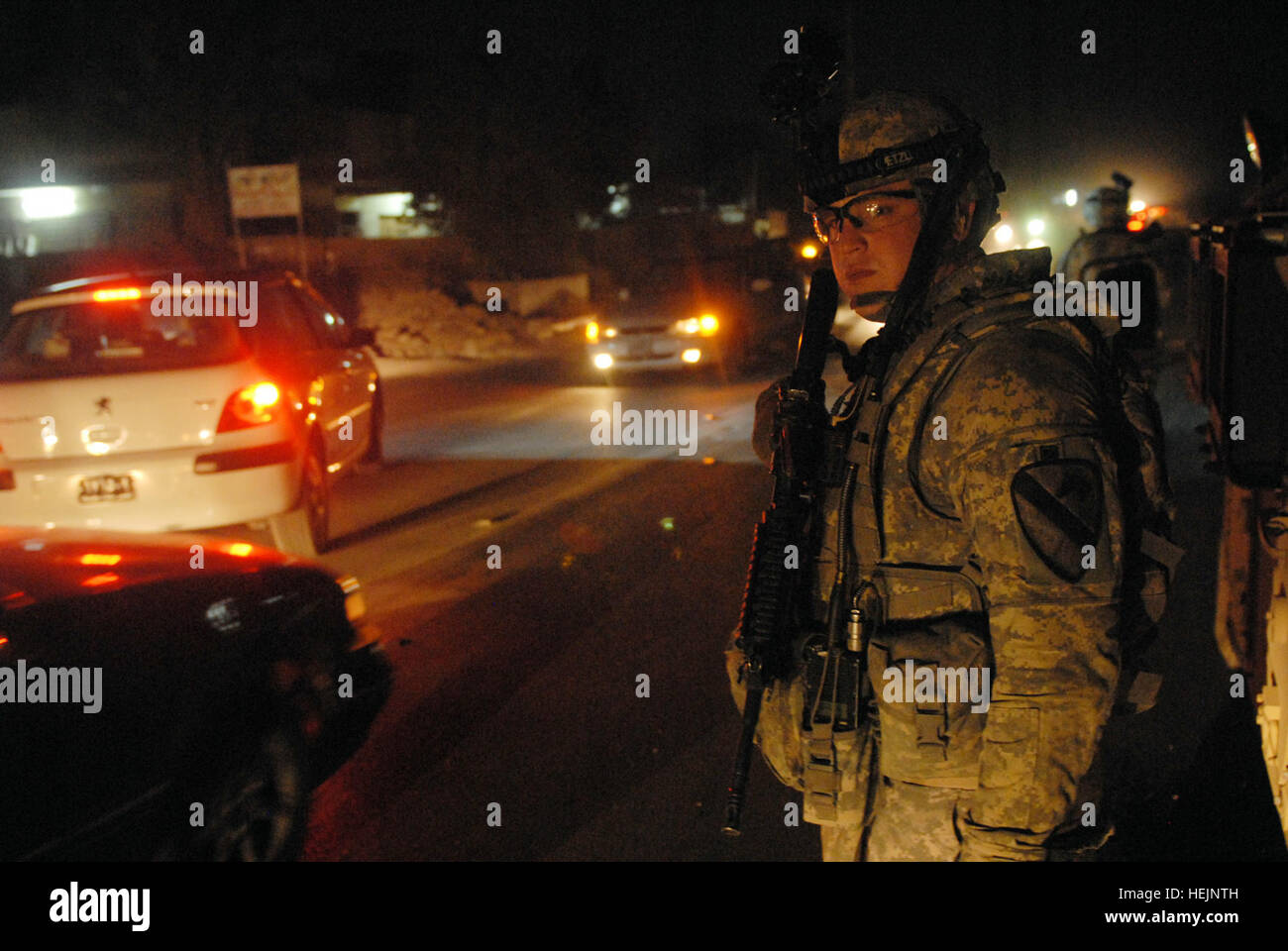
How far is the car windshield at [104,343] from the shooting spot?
6.92 meters

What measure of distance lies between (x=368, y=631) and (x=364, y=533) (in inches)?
163

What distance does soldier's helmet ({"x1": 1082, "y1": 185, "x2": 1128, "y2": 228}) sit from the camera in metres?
8.73

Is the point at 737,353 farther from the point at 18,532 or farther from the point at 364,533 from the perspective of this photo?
the point at 18,532

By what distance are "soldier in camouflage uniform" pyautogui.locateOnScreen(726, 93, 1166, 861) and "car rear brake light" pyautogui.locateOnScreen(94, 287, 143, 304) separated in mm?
5730

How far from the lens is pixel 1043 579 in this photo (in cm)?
185

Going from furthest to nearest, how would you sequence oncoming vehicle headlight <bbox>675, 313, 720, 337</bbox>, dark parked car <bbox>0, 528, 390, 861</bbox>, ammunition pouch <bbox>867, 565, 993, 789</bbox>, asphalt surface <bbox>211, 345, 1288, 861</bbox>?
oncoming vehicle headlight <bbox>675, 313, 720, 337</bbox>, asphalt surface <bbox>211, 345, 1288, 861</bbox>, dark parked car <bbox>0, 528, 390, 861</bbox>, ammunition pouch <bbox>867, 565, 993, 789</bbox>

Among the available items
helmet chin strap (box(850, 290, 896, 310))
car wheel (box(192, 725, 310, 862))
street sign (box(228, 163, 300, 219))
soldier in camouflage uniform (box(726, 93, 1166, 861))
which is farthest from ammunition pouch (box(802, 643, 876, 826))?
street sign (box(228, 163, 300, 219))

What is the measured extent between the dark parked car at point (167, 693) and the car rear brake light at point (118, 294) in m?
3.18

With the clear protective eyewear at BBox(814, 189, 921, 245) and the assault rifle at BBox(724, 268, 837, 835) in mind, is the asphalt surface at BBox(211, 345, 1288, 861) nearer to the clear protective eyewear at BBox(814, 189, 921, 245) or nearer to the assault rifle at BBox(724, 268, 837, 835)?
the assault rifle at BBox(724, 268, 837, 835)

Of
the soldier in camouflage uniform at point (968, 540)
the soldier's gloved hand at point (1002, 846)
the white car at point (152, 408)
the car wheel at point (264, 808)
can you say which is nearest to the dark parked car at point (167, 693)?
the car wheel at point (264, 808)

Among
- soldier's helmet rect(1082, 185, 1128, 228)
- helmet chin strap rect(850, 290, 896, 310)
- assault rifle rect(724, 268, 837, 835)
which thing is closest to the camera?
assault rifle rect(724, 268, 837, 835)

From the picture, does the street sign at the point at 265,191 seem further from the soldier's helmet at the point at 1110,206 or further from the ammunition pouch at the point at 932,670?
the ammunition pouch at the point at 932,670
